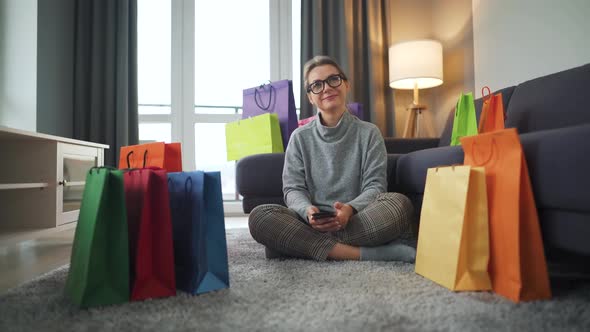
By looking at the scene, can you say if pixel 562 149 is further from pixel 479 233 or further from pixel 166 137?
pixel 166 137

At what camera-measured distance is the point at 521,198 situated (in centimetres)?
82

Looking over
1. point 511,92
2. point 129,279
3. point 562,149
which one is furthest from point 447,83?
point 129,279

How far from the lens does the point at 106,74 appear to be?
2.71 m

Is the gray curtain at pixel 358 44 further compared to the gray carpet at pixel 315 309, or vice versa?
the gray curtain at pixel 358 44

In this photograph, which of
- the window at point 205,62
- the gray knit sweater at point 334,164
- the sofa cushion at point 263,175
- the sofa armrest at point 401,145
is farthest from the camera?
the window at point 205,62

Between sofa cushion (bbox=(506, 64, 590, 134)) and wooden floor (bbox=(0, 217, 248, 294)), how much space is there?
71.4 inches

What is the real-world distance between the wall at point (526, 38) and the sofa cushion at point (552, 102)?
1.53 feet

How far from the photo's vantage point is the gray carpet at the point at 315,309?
2.27ft

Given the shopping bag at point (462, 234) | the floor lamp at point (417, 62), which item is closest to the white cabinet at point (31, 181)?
the shopping bag at point (462, 234)

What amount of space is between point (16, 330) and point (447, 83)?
10.0 ft

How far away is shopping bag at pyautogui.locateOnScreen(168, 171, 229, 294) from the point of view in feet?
2.95

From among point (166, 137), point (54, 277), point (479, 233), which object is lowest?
point (54, 277)

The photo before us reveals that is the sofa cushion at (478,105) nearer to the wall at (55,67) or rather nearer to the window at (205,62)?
the window at (205,62)

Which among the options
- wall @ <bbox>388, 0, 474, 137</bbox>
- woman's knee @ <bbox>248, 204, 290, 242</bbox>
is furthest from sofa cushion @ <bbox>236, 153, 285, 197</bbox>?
wall @ <bbox>388, 0, 474, 137</bbox>
